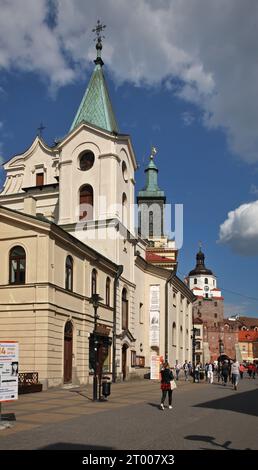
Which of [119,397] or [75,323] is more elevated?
[75,323]

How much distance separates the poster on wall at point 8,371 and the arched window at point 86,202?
79.1 ft

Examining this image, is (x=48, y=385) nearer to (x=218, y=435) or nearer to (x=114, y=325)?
(x=114, y=325)

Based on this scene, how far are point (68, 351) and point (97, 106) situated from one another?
63.3 feet

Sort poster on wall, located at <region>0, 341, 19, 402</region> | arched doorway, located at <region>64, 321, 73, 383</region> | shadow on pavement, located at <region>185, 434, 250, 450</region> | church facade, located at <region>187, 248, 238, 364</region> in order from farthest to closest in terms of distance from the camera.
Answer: church facade, located at <region>187, 248, 238, 364</region>, arched doorway, located at <region>64, 321, 73, 383</region>, poster on wall, located at <region>0, 341, 19, 402</region>, shadow on pavement, located at <region>185, 434, 250, 450</region>

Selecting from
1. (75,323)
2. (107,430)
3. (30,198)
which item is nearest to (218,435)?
(107,430)

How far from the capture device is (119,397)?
23.5 m

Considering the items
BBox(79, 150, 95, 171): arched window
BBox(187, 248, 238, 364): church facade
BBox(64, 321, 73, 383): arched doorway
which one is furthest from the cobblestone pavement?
BBox(187, 248, 238, 364): church facade

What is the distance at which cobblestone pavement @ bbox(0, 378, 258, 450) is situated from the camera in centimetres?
1084

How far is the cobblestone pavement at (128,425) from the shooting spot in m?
10.8

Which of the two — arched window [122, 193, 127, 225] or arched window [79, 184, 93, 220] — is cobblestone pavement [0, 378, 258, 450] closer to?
arched window [79, 184, 93, 220]

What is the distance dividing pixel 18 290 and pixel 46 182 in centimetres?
1853

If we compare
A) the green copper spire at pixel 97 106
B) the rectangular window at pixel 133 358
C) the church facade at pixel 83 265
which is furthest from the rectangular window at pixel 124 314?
the green copper spire at pixel 97 106

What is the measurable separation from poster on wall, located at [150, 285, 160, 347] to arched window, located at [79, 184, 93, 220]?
11463 millimetres

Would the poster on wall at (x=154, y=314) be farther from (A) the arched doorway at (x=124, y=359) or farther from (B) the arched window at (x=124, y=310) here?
(A) the arched doorway at (x=124, y=359)
